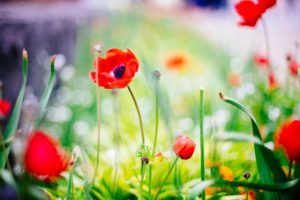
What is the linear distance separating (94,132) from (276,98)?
0.85 m

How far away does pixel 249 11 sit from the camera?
130cm

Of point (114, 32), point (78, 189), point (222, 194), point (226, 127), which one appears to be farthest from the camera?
point (114, 32)

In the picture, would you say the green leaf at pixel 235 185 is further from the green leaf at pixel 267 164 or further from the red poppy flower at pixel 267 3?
the red poppy flower at pixel 267 3

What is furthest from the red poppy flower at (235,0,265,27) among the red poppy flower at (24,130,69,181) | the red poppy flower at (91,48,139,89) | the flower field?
the red poppy flower at (24,130,69,181)

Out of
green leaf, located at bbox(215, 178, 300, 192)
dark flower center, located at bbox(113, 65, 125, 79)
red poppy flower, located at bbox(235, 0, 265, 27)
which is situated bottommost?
green leaf, located at bbox(215, 178, 300, 192)

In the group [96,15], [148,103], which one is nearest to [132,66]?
[148,103]

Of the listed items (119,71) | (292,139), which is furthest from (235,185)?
(119,71)

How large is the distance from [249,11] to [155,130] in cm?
46

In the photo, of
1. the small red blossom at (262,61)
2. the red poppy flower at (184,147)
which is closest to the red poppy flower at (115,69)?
the red poppy flower at (184,147)

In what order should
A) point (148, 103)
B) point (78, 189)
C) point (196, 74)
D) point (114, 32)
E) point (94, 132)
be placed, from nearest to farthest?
point (78, 189) → point (94, 132) → point (148, 103) → point (196, 74) → point (114, 32)

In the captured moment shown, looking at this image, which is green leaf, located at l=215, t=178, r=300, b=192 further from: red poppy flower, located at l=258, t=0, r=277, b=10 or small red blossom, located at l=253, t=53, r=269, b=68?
small red blossom, located at l=253, t=53, r=269, b=68

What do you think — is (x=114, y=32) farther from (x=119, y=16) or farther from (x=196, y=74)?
(x=196, y=74)

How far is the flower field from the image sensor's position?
0.93 m

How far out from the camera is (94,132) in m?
2.05
